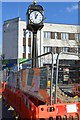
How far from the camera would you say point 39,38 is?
50594mm

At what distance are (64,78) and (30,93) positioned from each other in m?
2.34

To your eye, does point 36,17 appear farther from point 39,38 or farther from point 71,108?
point 39,38

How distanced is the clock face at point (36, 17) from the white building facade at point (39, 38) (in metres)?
36.5

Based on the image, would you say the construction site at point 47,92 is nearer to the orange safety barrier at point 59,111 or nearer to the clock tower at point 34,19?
the orange safety barrier at point 59,111

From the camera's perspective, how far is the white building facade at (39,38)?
5000 cm

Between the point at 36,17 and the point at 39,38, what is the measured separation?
3881 cm

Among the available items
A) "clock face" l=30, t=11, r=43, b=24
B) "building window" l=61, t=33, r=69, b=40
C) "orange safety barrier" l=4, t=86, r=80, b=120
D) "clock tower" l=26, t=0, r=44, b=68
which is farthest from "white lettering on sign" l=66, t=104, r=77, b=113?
"building window" l=61, t=33, r=69, b=40

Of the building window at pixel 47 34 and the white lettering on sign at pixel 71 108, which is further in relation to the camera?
the building window at pixel 47 34

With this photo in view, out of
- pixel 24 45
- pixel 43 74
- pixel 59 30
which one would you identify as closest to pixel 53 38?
pixel 59 30

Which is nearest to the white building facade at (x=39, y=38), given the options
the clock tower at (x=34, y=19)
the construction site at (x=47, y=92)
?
the clock tower at (x=34, y=19)

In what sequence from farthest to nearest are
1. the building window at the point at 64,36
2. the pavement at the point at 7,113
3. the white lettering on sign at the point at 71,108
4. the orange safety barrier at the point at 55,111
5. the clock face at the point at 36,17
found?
the building window at the point at 64,36 < the clock face at the point at 36,17 < the pavement at the point at 7,113 < the white lettering on sign at the point at 71,108 < the orange safety barrier at the point at 55,111

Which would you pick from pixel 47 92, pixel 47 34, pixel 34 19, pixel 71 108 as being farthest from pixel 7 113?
pixel 47 34

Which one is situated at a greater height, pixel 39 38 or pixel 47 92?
pixel 39 38

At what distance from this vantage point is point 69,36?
54812 mm
